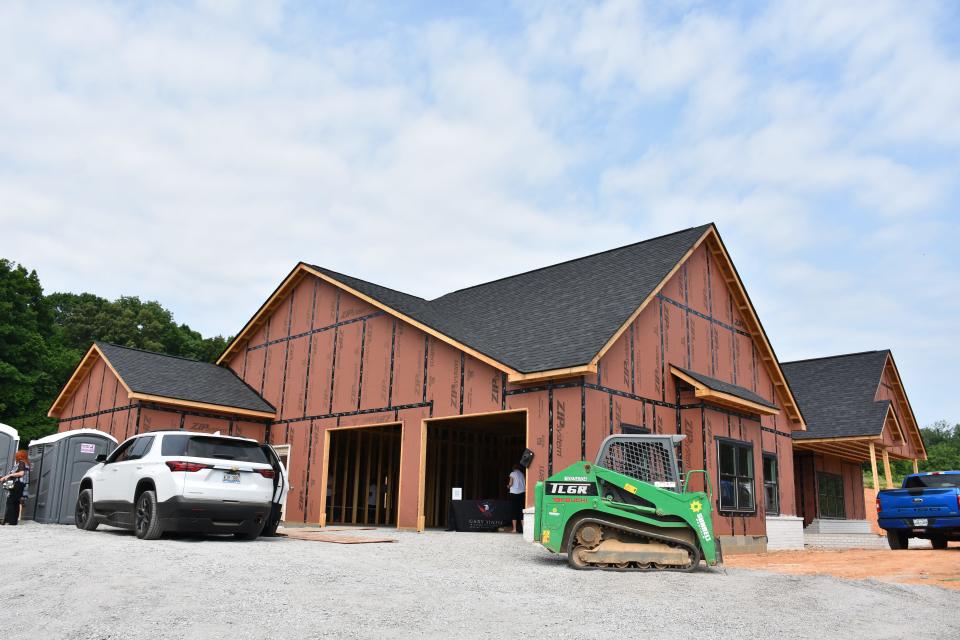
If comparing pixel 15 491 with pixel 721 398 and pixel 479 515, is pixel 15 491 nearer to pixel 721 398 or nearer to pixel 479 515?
pixel 479 515

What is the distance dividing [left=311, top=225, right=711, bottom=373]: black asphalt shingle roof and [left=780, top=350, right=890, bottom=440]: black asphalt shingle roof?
9602mm

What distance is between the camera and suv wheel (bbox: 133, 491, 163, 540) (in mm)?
11602

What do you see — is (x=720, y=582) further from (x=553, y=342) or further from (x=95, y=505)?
(x=95, y=505)

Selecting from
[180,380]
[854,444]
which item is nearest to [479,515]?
[180,380]

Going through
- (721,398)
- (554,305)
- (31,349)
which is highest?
(31,349)

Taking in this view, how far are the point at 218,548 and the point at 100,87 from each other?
987 cm

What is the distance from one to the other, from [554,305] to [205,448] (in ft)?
33.7

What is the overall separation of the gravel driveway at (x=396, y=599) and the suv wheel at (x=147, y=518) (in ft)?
2.17

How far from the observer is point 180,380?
22.5 m

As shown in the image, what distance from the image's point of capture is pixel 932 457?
2566 inches

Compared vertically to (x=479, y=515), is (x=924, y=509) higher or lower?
higher

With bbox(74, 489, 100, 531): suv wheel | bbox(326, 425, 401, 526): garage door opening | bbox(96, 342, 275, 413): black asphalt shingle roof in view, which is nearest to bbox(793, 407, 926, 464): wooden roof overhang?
bbox(326, 425, 401, 526): garage door opening

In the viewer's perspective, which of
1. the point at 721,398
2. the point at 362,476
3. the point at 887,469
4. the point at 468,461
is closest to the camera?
the point at 721,398

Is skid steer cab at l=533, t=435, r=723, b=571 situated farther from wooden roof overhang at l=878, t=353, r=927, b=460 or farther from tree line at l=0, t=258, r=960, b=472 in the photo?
tree line at l=0, t=258, r=960, b=472
